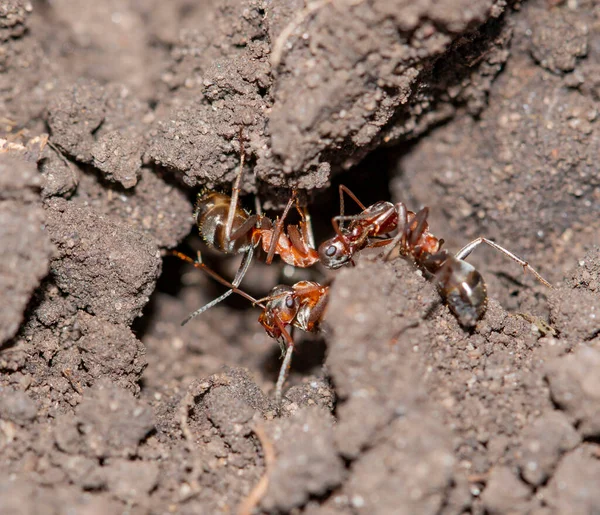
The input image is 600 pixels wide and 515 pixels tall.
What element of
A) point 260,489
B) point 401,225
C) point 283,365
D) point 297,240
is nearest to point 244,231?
point 297,240

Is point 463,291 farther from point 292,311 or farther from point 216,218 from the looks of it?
point 216,218

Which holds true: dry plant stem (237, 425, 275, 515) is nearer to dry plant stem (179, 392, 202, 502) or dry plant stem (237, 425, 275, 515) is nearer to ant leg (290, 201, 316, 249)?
dry plant stem (179, 392, 202, 502)

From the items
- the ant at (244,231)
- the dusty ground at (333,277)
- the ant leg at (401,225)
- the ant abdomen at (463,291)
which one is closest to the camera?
the dusty ground at (333,277)

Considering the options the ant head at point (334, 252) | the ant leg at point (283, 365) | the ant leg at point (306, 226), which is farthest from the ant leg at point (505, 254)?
the ant leg at point (283, 365)

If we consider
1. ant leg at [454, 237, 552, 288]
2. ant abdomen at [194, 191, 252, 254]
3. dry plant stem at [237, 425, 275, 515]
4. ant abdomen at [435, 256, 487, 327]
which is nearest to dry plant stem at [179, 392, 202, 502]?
dry plant stem at [237, 425, 275, 515]

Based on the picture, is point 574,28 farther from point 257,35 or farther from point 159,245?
point 159,245

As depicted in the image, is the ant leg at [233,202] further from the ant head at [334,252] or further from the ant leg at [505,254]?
the ant leg at [505,254]

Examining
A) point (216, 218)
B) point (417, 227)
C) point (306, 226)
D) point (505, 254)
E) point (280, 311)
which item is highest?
point (216, 218)
